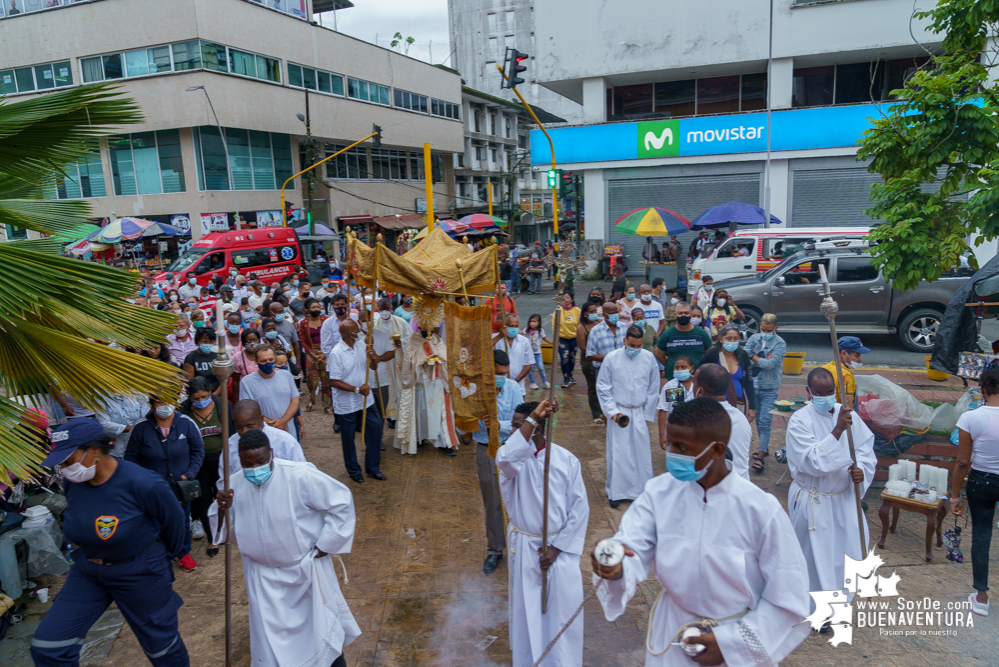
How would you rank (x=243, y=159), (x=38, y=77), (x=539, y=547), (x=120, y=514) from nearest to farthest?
1. (x=120, y=514)
2. (x=539, y=547)
3. (x=243, y=159)
4. (x=38, y=77)

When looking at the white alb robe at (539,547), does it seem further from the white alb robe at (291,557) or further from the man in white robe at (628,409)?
the man in white robe at (628,409)

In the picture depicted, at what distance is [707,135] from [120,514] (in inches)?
856

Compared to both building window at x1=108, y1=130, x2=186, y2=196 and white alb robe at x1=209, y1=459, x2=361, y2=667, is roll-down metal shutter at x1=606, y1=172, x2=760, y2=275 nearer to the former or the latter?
building window at x1=108, y1=130, x2=186, y2=196

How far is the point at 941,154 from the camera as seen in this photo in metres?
6.92

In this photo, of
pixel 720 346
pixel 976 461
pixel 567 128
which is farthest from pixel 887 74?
pixel 976 461

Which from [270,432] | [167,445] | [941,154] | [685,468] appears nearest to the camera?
[685,468]

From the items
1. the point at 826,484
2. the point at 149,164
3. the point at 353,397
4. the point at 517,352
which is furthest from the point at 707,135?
the point at 149,164

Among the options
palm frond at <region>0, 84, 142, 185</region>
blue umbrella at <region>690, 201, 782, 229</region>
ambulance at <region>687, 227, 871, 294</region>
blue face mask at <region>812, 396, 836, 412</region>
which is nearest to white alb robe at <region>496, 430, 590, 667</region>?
blue face mask at <region>812, 396, 836, 412</region>

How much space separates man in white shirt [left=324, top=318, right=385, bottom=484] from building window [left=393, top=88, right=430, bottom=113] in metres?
34.2

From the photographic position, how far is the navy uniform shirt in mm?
3769

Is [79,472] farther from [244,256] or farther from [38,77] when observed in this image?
[38,77]

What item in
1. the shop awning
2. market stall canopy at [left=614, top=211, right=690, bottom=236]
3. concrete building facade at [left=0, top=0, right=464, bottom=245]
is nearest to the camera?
market stall canopy at [left=614, top=211, right=690, bottom=236]

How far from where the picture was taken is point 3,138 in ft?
14.4

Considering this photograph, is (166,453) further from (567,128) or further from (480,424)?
(567,128)
